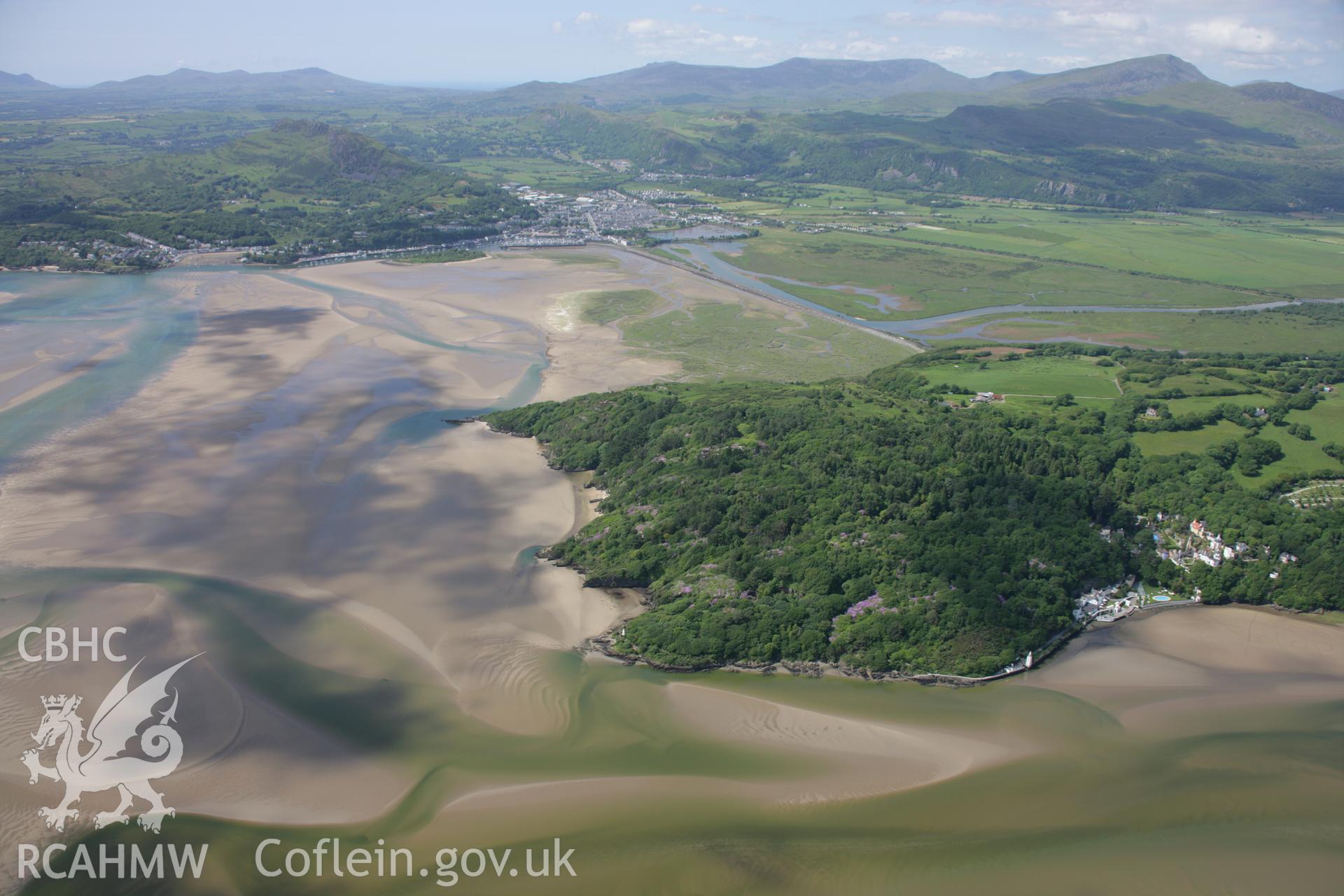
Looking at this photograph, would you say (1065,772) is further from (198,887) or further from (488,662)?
(198,887)

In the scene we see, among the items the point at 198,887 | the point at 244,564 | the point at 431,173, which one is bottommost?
the point at 198,887

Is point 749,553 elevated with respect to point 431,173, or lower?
lower

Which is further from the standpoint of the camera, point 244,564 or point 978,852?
point 244,564

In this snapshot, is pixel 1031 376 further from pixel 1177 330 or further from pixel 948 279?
pixel 948 279

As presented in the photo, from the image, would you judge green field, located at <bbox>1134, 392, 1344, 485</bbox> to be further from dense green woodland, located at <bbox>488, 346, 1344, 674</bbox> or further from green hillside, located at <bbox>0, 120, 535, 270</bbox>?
green hillside, located at <bbox>0, 120, 535, 270</bbox>

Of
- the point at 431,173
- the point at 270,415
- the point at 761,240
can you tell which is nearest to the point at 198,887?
the point at 270,415

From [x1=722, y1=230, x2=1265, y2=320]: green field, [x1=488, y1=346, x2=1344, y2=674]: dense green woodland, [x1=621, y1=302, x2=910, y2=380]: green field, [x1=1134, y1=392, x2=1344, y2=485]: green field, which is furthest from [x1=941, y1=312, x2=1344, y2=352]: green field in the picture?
[x1=488, y1=346, x2=1344, y2=674]: dense green woodland
